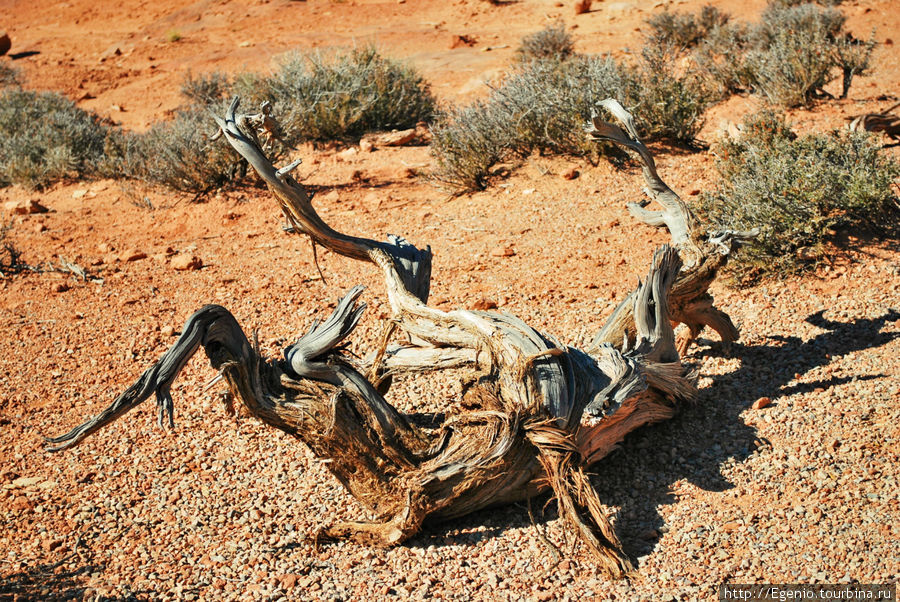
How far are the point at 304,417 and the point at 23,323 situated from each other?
3.53m

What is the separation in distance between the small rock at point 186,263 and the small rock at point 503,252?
243cm

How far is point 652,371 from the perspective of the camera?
407cm

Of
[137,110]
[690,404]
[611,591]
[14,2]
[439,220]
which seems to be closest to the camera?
[611,591]

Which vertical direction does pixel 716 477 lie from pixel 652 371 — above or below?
below

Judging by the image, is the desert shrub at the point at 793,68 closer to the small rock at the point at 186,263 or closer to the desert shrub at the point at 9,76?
the small rock at the point at 186,263

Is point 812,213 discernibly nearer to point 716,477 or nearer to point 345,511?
point 716,477

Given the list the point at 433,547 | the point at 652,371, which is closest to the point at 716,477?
the point at 652,371

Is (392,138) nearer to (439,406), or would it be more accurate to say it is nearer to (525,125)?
(525,125)

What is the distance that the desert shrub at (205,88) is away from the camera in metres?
13.0

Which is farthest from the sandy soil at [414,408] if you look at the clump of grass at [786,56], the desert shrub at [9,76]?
the desert shrub at [9,76]

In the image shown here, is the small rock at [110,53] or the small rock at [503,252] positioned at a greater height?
the small rock at [503,252]

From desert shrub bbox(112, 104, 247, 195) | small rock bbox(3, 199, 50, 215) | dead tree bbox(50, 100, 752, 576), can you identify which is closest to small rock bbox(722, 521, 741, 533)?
dead tree bbox(50, 100, 752, 576)

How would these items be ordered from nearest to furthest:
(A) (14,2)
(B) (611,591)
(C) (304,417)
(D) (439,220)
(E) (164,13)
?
(B) (611,591) → (C) (304,417) → (D) (439,220) → (E) (164,13) → (A) (14,2)

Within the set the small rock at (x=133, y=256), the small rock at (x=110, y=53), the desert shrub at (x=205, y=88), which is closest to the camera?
the small rock at (x=133, y=256)
